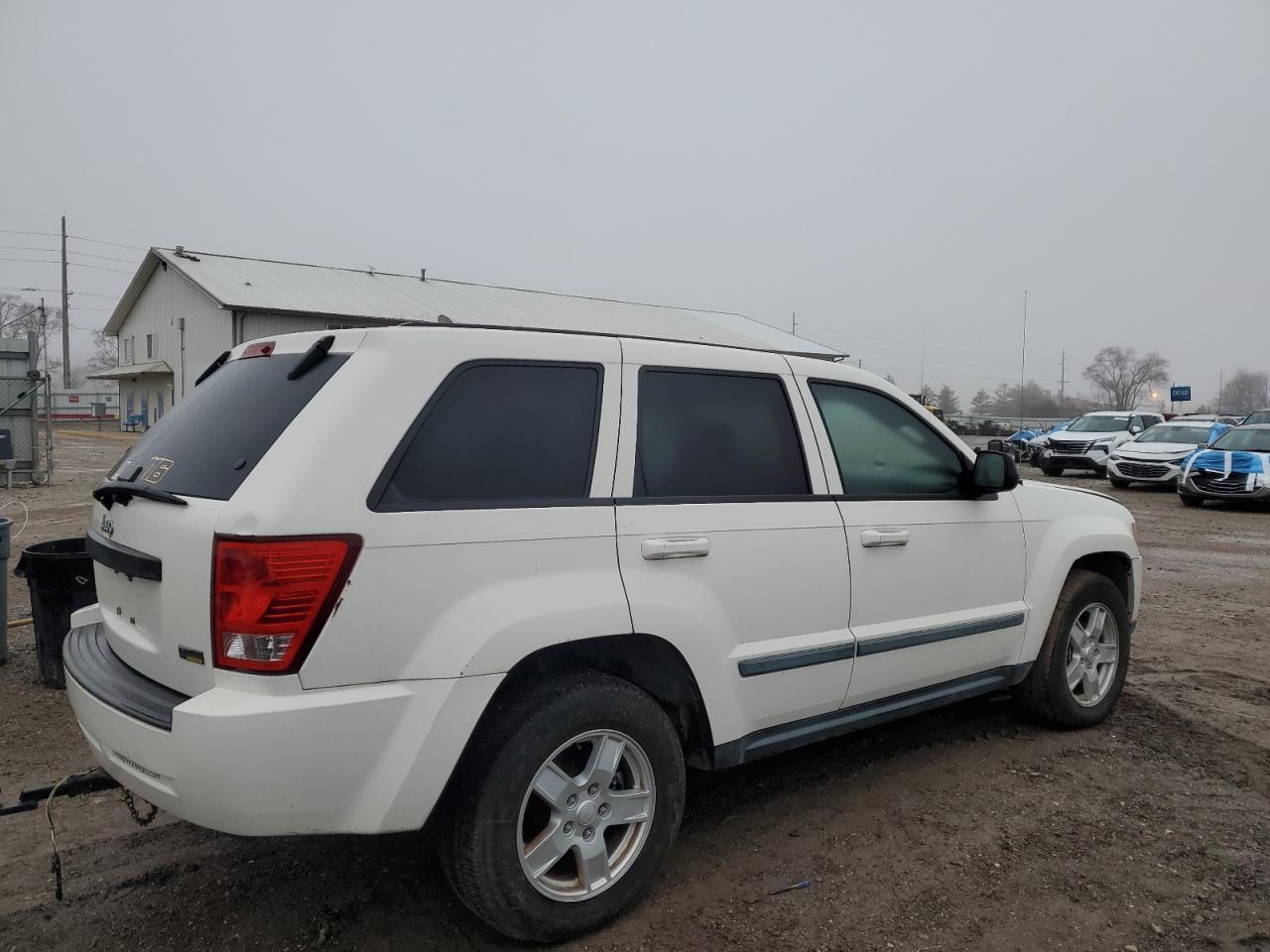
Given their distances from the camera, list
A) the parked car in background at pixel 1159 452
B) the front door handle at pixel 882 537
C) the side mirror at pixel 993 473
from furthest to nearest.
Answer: the parked car in background at pixel 1159 452
the side mirror at pixel 993 473
the front door handle at pixel 882 537

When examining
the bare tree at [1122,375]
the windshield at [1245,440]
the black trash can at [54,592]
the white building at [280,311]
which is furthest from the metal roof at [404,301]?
the bare tree at [1122,375]

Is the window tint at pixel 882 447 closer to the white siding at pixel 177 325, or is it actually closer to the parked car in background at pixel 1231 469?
the parked car in background at pixel 1231 469

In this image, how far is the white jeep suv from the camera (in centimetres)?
235

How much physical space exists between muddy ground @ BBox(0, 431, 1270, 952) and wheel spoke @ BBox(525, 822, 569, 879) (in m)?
0.31

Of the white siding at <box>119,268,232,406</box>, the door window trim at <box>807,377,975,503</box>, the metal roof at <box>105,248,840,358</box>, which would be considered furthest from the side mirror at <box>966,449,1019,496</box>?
the white siding at <box>119,268,232,406</box>

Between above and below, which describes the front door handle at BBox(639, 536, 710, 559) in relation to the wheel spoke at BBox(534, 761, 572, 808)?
above

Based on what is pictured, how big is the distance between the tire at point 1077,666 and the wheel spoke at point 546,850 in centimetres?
276

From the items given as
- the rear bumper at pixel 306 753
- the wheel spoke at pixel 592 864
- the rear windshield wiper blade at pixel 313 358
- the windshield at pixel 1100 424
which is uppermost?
the windshield at pixel 1100 424

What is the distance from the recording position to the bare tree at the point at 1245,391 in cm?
10929

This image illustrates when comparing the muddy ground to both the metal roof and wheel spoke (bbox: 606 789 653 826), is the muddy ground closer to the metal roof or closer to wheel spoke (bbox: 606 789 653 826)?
wheel spoke (bbox: 606 789 653 826)

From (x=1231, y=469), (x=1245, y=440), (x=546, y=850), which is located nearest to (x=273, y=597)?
(x=546, y=850)

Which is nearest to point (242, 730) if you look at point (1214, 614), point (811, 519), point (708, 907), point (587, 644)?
point (587, 644)

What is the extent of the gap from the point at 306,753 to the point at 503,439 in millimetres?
1039

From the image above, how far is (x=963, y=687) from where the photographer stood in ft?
13.1
